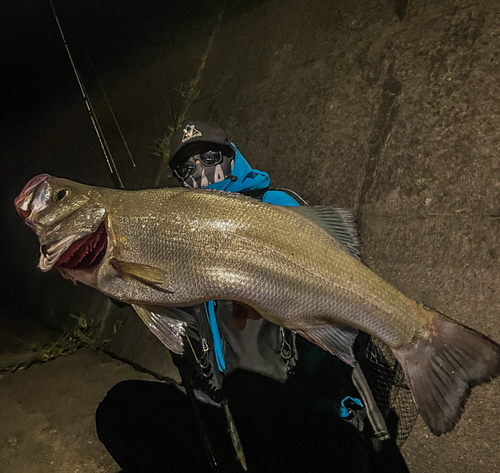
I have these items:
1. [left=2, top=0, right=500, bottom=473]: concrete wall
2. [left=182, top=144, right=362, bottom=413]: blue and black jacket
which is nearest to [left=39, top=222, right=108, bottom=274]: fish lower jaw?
[left=182, top=144, right=362, bottom=413]: blue and black jacket

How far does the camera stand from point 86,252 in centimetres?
177

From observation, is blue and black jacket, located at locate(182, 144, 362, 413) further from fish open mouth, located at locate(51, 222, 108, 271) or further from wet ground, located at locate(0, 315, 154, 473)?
wet ground, located at locate(0, 315, 154, 473)

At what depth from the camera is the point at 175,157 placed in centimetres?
275

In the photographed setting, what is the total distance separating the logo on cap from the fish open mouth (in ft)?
3.62

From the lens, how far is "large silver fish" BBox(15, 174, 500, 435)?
63.3 inches

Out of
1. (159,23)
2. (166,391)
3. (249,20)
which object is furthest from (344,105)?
(159,23)

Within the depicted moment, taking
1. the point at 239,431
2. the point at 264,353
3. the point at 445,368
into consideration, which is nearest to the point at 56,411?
the point at 239,431

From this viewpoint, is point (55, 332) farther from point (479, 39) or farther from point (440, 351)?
point (479, 39)

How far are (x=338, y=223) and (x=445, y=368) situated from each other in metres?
0.72

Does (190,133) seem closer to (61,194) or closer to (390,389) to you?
(61,194)

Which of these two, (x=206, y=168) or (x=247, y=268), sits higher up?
(x=206, y=168)

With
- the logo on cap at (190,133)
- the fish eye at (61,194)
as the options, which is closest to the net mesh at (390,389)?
the logo on cap at (190,133)

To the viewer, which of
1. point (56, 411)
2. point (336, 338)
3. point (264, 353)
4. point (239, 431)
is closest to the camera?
point (336, 338)

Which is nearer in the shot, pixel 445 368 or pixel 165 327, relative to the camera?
pixel 445 368
